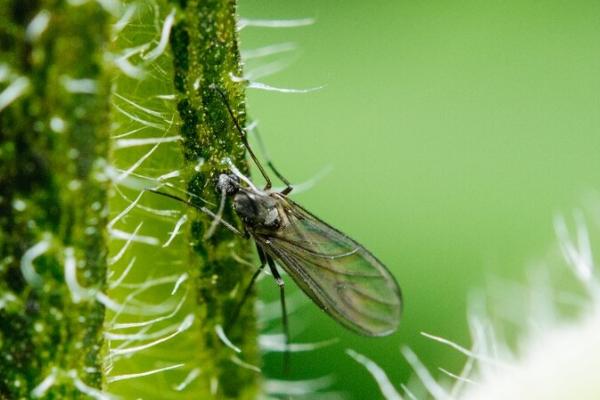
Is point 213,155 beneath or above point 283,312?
above

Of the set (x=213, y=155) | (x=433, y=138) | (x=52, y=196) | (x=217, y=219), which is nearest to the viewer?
(x=52, y=196)

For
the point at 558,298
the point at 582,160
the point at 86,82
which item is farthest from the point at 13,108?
the point at 582,160

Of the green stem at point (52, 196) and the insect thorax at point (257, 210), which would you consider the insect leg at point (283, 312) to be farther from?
the green stem at point (52, 196)

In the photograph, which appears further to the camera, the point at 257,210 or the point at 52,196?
the point at 257,210

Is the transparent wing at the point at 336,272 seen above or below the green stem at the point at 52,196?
below

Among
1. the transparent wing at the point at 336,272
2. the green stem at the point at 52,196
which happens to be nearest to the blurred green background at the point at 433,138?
the transparent wing at the point at 336,272

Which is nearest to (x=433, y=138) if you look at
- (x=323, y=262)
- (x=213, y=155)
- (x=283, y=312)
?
(x=323, y=262)

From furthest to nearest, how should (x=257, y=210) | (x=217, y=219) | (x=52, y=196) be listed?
(x=257, y=210), (x=217, y=219), (x=52, y=196)

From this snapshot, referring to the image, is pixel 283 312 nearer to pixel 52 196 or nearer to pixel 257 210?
pixel 257 210
